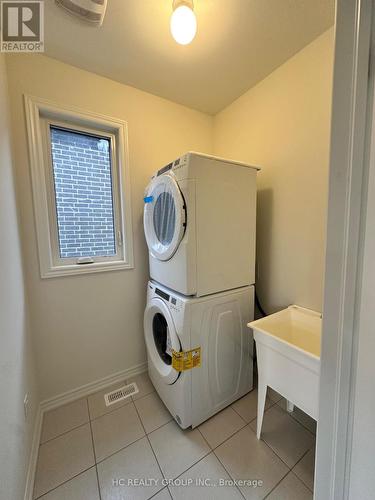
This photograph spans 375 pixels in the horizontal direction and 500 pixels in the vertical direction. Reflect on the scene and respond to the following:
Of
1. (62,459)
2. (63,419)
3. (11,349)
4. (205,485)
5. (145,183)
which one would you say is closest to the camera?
(11,349)

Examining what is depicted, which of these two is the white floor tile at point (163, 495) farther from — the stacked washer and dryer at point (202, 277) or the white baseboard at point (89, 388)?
the white baseboard at point (89, 388)

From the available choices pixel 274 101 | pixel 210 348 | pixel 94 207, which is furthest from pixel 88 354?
pixel 274 101

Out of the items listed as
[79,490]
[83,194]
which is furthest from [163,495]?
[83,194]

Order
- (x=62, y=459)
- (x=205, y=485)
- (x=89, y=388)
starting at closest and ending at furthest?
(x=205, y=485)
(x=62, y=459)
(x=89, y=388)

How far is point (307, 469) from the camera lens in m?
1.09

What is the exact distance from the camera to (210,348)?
132cm

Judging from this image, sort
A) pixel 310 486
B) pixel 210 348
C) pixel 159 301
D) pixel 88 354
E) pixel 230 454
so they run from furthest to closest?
pixel 88 354 < pixel 159 301 < pixel 210 348 < pixel 230 454 < pixel 310 486

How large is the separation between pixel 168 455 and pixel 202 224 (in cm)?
135

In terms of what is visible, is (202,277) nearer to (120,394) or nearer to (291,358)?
(291,358)

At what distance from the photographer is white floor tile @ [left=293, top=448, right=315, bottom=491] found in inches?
40.8

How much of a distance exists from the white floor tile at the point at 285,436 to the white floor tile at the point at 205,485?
0.34 meters

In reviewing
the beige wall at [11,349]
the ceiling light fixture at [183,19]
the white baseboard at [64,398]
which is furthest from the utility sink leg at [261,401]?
the ceiling light fixture at [183,19]

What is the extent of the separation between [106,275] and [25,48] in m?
1.55

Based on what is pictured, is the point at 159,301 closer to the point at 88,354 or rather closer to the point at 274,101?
the point at 88,354
